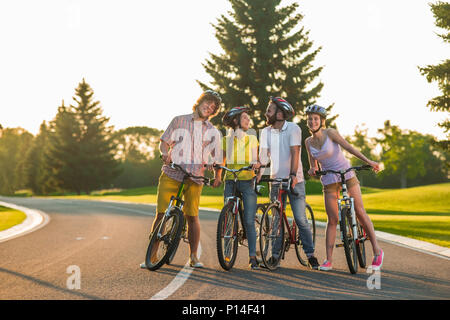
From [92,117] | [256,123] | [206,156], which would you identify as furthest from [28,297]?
[92,117]

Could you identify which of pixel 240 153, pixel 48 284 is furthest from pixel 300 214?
pixel 48 284

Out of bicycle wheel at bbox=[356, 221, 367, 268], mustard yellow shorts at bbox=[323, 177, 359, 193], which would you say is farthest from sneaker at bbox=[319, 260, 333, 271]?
mustard yellow shorts at bbox=[323, 177, 359, 193]

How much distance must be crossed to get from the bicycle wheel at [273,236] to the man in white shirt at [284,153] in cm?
7

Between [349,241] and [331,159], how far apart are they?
3.67 ft

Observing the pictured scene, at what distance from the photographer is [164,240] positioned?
665 cm

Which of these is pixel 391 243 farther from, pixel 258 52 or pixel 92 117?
pixel 92 117

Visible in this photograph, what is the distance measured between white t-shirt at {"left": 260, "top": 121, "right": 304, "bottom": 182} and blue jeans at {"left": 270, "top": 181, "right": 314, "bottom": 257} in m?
0.16

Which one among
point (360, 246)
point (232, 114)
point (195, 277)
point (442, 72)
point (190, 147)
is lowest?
point (195, 277)

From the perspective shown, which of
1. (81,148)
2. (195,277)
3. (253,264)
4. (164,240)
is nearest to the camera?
(195,277)

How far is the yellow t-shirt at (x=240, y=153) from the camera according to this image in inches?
277

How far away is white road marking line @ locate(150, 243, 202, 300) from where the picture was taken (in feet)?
17.2

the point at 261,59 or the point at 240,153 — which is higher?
the point at 261,59

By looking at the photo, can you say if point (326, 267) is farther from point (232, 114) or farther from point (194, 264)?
point (232, 114)

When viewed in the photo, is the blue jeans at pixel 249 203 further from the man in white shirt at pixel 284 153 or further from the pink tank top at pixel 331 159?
the pink tank top at pixel 331 159
